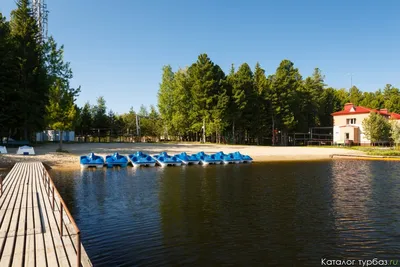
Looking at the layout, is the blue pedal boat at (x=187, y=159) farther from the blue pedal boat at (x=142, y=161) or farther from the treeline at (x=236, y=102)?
the treeline at (x=236, y=102)

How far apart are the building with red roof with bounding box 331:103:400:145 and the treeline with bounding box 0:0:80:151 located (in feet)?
189

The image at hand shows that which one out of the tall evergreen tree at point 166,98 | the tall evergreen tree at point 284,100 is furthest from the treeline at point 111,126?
the tall evergreen tree at point 284,100

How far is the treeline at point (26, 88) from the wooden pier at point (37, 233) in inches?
1052

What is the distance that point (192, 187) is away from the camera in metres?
20.3

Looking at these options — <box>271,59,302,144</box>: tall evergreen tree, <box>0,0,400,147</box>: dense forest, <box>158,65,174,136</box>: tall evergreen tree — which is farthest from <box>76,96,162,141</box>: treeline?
<box>271,59,302,144</box>: tall evergreen tree

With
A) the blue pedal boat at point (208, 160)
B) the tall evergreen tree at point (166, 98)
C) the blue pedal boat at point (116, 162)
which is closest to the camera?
the blue pedal boat at point (116, 162)

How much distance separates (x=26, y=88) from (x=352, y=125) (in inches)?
2606

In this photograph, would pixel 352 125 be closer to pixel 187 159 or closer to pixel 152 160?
pixel 187 159

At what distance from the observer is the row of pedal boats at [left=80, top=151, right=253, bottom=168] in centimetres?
3138

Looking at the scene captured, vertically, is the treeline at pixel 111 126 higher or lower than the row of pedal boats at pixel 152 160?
higher

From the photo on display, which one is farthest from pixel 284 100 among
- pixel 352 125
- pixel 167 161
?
pixel 167 161

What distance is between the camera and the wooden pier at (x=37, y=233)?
22.4ft

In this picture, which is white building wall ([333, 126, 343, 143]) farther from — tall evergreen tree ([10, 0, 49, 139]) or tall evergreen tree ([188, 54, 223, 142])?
tall evergreen tree ([10, 0, 49, 139])

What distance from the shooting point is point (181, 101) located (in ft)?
233
